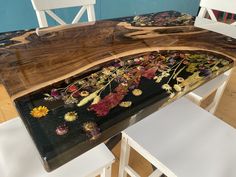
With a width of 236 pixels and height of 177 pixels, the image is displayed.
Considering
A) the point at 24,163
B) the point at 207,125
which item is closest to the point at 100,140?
the point at 24,163

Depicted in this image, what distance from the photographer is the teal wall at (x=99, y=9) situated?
66.4 inches

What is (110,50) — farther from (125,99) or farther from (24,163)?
(24,163)

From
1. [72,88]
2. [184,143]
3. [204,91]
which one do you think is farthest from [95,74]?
[204,91]

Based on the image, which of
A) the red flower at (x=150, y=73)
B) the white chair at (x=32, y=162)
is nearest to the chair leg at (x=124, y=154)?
the white chair at (x=32, y=162)

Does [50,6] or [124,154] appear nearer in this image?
[124,154]

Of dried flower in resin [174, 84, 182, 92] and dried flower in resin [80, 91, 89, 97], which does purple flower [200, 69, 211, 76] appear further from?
dried flower in resin [80, 91, 89, 97]

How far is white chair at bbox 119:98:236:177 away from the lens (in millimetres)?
784

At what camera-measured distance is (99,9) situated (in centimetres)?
212

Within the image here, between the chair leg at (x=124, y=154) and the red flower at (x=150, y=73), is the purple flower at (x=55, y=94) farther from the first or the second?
the chair leg at (x=124, y=154)

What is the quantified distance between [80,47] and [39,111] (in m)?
0.41

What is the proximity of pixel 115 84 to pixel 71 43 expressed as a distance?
0.36 m

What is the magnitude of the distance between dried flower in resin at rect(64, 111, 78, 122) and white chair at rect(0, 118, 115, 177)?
0.29 meters

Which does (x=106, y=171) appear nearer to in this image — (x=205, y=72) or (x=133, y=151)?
(x=205, y=72)

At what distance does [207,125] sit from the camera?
0.95 meters
